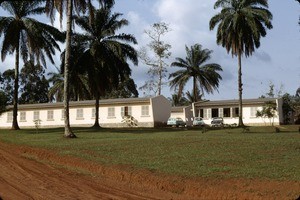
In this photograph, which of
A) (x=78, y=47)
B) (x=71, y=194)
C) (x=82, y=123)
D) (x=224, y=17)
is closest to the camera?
(x=71, y=194)

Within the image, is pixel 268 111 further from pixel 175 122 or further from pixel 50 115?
pixel 50 115

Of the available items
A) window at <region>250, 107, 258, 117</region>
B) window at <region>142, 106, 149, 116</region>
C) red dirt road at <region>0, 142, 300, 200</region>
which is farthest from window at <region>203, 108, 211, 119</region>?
red dirt road at <region>0, 142, 300, 200</region>

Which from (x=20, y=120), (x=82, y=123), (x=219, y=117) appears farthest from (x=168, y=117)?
(x=20, y=120)

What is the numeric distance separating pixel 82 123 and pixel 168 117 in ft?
33.5

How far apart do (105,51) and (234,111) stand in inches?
820

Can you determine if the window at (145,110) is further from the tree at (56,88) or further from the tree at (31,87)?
the tree at (31,87)

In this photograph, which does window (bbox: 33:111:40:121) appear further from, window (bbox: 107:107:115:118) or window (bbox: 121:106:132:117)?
window (bbox: 121:106:132:117)

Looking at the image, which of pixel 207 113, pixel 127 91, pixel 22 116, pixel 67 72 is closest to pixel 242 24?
pixel 207 113

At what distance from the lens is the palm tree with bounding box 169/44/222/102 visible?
54375 millimetres

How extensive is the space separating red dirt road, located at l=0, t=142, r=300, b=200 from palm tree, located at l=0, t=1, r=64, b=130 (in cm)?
1952

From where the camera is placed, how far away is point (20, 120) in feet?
168

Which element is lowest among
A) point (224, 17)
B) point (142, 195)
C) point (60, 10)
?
point (142, 195)

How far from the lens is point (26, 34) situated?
3222cm

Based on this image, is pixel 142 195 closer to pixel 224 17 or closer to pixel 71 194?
pixel 71 194
